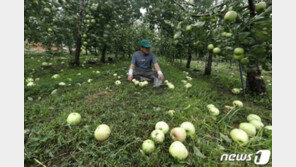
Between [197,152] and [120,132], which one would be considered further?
[120,132]

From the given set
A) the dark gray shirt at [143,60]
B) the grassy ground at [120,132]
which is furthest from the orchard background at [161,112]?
the dark gray shirt at [143,60]

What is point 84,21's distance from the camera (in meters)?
5.14

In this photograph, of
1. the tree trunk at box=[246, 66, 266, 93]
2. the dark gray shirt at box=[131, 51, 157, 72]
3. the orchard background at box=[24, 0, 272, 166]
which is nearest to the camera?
the orchard background at box=[24, 0, 272, 166]

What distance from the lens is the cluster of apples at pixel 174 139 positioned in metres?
1.25

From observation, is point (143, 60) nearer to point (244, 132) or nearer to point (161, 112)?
point (161, 112)

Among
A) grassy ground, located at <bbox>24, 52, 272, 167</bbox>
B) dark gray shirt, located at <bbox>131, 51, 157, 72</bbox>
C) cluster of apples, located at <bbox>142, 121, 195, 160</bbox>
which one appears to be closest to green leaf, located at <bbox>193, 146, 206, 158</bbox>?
grassy ground, located at <bbox>24, 52, 272, 167</bbox>

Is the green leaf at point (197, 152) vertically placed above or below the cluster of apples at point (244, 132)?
below

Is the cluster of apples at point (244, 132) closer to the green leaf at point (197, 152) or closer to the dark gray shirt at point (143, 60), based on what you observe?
the green leaf at point (197, 152)

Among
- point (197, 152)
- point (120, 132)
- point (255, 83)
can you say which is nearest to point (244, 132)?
point (197, 152)

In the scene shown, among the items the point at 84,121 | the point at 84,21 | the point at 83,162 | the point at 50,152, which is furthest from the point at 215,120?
the point at 84,21

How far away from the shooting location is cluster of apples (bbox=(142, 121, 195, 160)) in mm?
1248

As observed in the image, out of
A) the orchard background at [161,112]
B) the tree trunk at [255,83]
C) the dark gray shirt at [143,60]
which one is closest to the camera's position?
the orchard background at [161,112]

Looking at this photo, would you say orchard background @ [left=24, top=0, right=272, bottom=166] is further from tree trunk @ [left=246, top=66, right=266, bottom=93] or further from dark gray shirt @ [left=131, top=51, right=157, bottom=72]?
dark gray shirt @ [left=131, top=51, right=157, bottom=72]

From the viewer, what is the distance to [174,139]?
145cm
